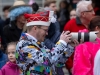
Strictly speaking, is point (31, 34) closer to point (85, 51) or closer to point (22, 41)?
point (22, 41)

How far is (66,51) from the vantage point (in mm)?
5602

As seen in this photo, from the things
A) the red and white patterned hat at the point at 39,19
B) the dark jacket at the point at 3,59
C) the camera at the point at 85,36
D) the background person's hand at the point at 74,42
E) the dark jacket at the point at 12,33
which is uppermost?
the red and white patterned hat at the point at 39,19

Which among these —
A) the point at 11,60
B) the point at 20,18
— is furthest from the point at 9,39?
the point at 11,60

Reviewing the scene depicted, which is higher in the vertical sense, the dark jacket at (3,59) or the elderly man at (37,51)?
the elderly man at (37,51)

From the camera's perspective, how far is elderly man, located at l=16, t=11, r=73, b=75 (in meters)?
5.28

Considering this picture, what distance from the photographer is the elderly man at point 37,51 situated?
208 inches

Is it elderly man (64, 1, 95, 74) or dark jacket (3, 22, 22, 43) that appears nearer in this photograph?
elderly man (64, 1, 95, 74)

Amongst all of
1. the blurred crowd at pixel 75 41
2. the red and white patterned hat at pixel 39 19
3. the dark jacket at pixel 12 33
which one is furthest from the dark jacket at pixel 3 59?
the red and white patterned hat at pixel 39 19

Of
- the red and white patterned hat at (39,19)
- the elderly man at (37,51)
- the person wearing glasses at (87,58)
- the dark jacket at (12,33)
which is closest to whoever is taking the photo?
the person wearing glasses at (87,58)

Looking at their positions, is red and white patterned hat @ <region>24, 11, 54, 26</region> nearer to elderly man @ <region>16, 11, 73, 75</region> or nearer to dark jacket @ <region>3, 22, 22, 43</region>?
elderly man @ <region>16, 11, 73, 75</region>

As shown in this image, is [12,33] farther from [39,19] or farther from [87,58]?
[87,58]

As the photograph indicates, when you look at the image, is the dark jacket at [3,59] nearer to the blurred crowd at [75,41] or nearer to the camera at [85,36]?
the blurred crowd at [75,41]

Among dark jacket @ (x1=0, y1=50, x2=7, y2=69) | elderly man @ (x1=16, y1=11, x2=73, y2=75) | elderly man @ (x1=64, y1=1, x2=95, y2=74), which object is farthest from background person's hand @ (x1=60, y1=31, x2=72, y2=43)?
dark jacket @ (x1=0, y1=50, x2=7, y2=69)

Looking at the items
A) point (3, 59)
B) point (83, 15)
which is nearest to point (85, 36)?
point (83, 15)
